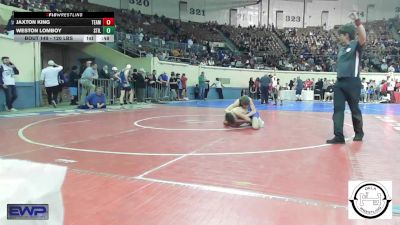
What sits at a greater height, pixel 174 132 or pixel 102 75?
pixel 102 75

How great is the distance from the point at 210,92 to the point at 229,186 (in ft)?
80.8

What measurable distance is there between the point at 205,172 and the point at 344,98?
3.66 m

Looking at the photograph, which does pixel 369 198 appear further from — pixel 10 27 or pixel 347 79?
pixel 10 27

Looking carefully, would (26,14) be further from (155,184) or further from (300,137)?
(155,184)

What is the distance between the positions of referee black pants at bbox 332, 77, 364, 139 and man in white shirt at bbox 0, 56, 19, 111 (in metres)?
10.7

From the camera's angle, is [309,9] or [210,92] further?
[309,9]

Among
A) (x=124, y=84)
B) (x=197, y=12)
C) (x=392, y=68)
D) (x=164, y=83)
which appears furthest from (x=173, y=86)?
(x=197, y=12)

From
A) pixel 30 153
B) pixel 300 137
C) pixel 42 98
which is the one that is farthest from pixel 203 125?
pixel 42 98

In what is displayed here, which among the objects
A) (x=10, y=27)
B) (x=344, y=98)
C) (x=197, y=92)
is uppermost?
(x=10, y=27)

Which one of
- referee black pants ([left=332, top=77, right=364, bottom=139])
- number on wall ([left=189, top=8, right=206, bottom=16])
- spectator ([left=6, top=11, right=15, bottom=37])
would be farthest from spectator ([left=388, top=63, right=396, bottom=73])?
spectator ([left=6, top=11, right=15, bottom=37])

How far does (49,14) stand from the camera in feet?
50.6

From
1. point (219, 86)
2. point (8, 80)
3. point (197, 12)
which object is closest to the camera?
point (8, 80)

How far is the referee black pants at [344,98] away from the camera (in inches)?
261

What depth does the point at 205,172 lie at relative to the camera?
4309 millimetres
